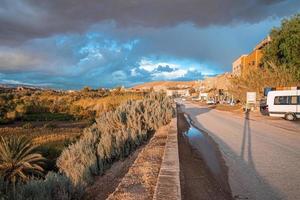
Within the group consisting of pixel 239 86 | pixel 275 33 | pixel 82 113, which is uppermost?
pixel 275 33

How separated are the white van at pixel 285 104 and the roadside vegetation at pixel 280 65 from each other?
29.5ft

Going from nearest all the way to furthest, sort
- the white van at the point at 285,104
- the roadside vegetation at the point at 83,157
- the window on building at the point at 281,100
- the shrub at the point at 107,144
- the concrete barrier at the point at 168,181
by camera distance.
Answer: the concrete barrier at the point at 168,181 < the roadside vegetation at the point at 83,157 < the shrub at the point at 107,144 < the white van at the point at 285,104 < the window on building at the point at 281,100

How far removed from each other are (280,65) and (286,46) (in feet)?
12.1

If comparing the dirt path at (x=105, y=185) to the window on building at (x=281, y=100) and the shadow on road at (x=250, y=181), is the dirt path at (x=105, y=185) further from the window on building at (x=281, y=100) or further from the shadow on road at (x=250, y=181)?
the window on building at (x=281, y=100)

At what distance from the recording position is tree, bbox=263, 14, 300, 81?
114 feet

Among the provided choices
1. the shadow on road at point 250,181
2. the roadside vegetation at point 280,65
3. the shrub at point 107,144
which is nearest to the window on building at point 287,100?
the roadside vegetation at point 280,65

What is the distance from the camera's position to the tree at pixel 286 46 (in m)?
34.7

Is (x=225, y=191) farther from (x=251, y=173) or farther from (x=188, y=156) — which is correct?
(x=188, y=156)

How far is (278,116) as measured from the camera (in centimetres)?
2641

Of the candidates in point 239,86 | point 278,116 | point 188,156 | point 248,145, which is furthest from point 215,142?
point 239,86

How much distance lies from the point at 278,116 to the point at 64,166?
840 inches

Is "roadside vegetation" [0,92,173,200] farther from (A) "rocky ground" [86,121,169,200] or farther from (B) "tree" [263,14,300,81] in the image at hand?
(B) "tree" [263,14,300,81]

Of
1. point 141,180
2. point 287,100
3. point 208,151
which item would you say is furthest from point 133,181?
point 287,100

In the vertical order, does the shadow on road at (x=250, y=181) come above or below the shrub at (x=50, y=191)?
below
